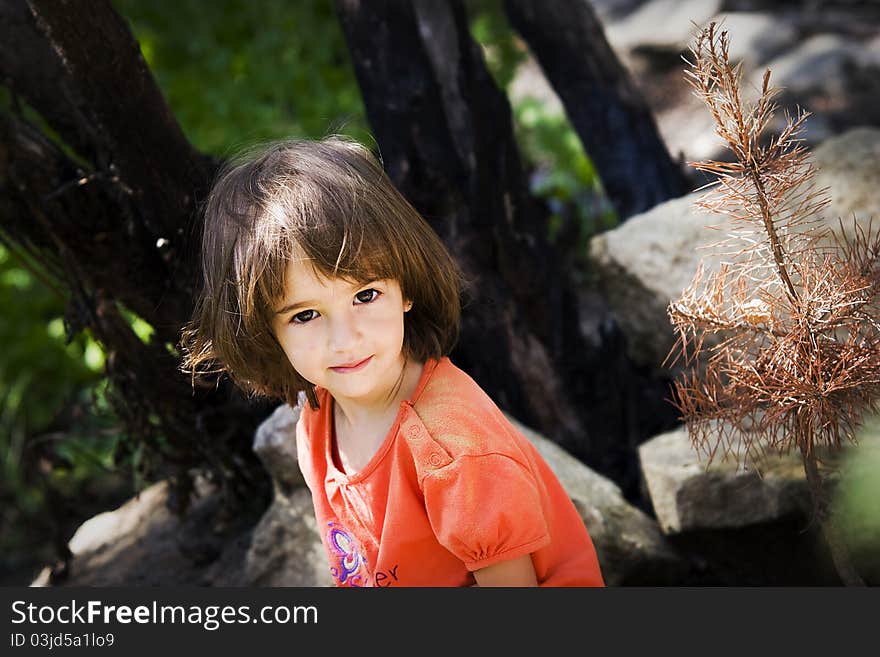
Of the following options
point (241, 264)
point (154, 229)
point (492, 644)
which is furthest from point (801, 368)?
point (154, 229)

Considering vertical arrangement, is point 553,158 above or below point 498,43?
below

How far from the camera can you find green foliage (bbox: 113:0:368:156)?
512 centimetres

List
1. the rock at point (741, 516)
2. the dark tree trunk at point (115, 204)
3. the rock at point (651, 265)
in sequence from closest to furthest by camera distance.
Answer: the dark tree trunk at point (115, 204)
the rock at point (741, 516)
the rock at point (651, 265)

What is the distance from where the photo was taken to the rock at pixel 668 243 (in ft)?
Answer: 8.78

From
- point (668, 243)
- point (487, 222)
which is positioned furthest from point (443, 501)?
point (668, 243)

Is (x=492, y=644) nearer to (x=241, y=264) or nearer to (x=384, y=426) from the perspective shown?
(x=384, y=426)

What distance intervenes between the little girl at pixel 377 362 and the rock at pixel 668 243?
0.91 meters

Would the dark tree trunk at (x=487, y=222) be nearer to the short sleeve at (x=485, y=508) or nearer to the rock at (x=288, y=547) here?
the rock at (x=288, y=547)

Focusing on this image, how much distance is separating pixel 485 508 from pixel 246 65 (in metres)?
4.23

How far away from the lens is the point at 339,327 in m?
1.78

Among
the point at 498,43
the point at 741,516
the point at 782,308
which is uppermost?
the point at 498,43

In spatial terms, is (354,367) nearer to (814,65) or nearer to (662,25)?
(814,65)

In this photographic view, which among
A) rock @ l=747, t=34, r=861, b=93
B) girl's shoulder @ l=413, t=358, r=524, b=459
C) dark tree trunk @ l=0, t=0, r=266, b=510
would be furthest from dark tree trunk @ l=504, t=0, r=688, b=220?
rock @ l=747, t=34, r=861, b=93

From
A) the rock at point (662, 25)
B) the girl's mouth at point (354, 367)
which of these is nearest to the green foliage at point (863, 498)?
the girl's mouth at point (354, 367)
